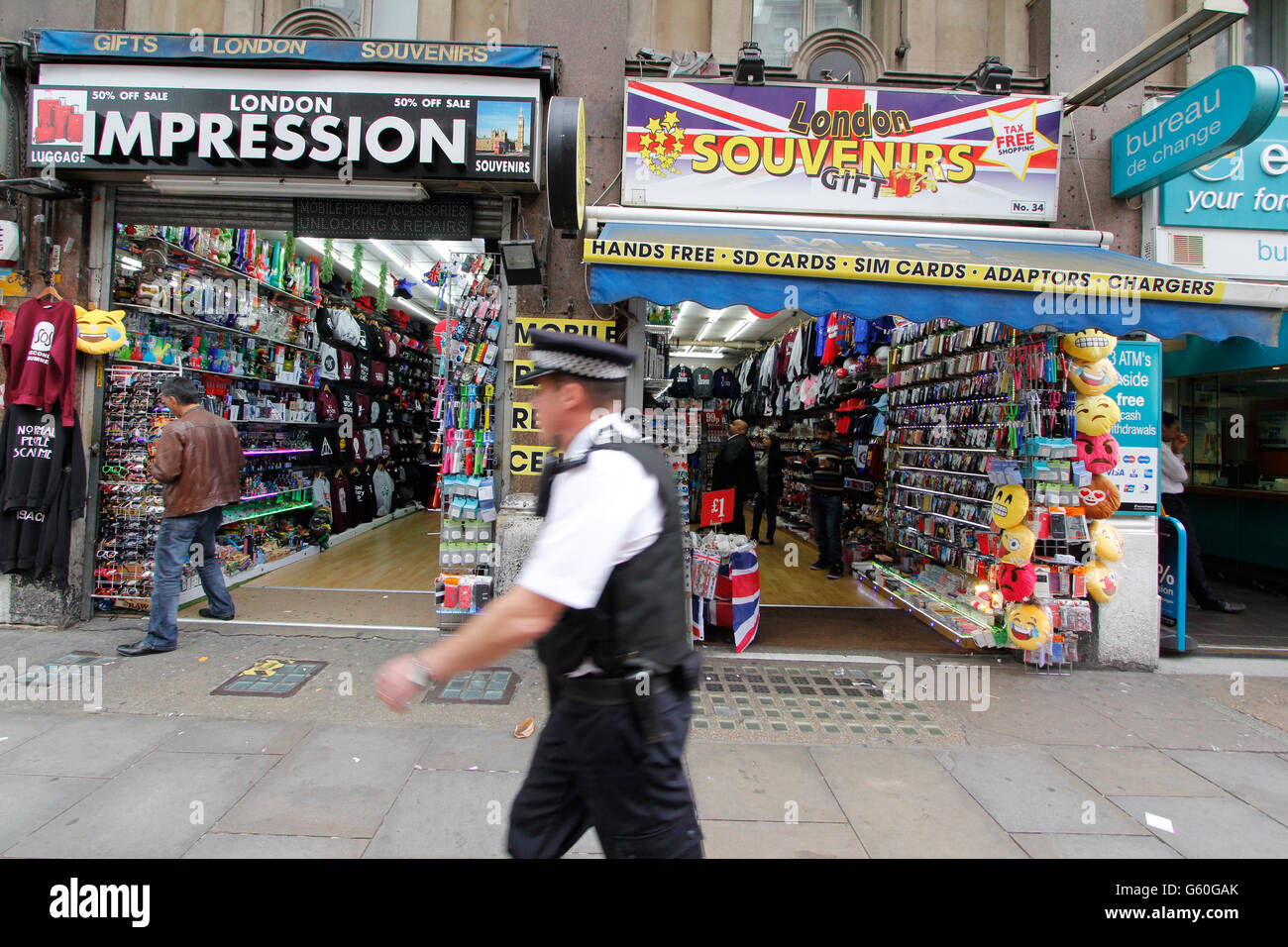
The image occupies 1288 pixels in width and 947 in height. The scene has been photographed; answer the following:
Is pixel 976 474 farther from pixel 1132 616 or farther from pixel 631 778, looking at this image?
pixel 631 778

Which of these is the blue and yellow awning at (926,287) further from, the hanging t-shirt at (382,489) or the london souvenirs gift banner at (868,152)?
the hanging t-shirt at (382,489)

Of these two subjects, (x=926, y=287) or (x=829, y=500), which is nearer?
(x=926, y=287)

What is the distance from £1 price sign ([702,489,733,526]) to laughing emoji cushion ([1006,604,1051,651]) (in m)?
2.38

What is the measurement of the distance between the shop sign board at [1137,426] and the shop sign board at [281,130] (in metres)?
5.19

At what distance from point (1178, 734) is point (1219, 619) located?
3.94 m

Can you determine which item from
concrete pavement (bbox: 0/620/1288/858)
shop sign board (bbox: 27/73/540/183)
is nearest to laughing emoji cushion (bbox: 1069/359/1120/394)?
concrete pavement (bbox: 0/620/1288/858)

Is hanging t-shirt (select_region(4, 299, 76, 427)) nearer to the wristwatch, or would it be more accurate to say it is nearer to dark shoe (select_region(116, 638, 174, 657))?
dark shoe (select_region(116, 638, 174, 657))

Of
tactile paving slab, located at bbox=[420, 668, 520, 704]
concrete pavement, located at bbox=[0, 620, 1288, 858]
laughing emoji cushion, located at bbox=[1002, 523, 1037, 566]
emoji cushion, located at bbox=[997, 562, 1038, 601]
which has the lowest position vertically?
concrete pavement, located at bbox=[0, 620, 1288, 858]

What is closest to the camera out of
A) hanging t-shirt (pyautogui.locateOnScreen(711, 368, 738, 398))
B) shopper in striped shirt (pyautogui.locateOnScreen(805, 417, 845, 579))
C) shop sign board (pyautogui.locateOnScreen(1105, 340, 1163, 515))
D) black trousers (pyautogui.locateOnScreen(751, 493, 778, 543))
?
shop sign board (pyautogui.locateOnScreen(1105, 340, 1163, 515))

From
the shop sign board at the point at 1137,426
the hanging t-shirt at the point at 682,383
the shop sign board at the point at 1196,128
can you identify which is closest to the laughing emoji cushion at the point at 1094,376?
the shop sign board at the point at 1137,426

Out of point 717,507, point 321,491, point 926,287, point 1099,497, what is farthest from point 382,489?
point 1099,497

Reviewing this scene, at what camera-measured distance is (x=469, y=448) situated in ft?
20.0

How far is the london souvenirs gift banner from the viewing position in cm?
616

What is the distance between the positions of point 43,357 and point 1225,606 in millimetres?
11574
